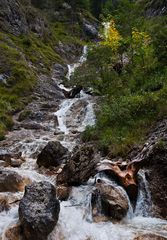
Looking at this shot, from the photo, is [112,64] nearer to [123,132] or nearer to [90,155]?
[123,132]

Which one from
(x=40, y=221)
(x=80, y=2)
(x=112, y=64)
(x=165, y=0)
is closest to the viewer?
(x=40, y=221)

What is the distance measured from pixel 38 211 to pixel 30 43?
50635 mm

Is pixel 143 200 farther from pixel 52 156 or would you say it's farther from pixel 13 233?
pixel 52 156

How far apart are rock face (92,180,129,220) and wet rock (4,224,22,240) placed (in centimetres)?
334

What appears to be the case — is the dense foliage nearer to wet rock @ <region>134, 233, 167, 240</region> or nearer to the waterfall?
the waterfall

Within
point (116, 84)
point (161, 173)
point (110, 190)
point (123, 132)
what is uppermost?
point (116, 84)

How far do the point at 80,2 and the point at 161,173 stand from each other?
97.9m

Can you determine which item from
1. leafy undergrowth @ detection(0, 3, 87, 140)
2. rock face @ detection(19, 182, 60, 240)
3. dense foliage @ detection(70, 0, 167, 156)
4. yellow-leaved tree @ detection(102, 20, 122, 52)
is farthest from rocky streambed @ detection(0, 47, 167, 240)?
yellow-leaved tree @ detection(102, 20, 122, 52)

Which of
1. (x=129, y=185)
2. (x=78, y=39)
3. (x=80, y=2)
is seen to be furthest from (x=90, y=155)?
(x=80, y=2)

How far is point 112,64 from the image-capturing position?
40.7m

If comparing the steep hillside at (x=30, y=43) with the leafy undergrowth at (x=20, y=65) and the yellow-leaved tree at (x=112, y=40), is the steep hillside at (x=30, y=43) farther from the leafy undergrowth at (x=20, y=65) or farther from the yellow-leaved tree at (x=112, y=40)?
the yellow-leaved tree at (x=112, y=40)

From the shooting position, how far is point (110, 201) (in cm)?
1430

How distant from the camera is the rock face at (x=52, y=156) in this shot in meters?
20.7

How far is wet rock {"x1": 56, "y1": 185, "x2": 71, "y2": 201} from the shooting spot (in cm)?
1597
